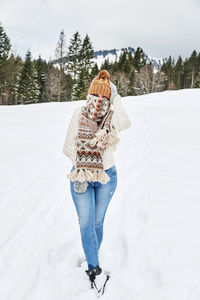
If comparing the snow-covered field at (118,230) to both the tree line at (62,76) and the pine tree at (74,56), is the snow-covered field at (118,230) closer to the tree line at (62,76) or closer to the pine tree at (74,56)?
the tree line at (62,76)

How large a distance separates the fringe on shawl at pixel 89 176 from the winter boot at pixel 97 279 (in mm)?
978

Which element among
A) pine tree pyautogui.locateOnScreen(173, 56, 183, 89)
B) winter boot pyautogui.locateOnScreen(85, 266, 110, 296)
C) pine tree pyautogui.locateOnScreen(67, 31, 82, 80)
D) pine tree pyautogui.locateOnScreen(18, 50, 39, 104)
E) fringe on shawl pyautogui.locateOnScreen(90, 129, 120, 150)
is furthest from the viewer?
pine tree pyautogui.locateOnScreen(173, 56, 183, 89)

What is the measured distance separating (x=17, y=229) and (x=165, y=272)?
2182mm

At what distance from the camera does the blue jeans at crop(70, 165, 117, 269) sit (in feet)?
6.21

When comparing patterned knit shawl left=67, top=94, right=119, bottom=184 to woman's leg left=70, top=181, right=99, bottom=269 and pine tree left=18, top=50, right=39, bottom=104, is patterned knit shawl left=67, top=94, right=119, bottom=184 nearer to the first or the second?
woman's leg left=70, top=181, right=99, bottom=269

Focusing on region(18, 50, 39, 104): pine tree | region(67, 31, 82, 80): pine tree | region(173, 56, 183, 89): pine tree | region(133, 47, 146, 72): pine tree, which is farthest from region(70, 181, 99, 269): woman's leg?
region(173, 56, 183, 89): pine tree

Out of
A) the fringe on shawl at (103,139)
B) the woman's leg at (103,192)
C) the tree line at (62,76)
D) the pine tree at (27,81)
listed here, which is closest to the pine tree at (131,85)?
the tree line at (62,76)

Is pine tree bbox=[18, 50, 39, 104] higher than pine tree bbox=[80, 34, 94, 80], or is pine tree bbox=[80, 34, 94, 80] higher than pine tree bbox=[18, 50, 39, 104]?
pine tree bbox=[80, 34, 94, 80]

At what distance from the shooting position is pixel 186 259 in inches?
94.0

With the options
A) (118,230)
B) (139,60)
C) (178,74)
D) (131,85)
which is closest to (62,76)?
(131,85)

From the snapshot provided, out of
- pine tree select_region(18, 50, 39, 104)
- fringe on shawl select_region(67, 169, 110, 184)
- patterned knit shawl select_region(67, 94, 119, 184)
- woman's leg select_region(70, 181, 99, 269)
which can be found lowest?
woman's leg select_region(70, 181, 99, 269)

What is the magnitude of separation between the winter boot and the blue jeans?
6cm

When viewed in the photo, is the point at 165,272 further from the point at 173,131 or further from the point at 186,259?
the point at 173,131

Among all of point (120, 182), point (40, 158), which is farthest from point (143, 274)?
point (40, 158)
